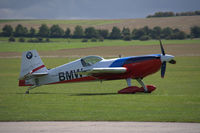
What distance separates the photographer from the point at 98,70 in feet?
59.8

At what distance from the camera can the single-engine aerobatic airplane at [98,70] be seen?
18359 mm

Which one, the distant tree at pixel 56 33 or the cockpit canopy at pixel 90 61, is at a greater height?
the cockpit canopy at pixel 90 61

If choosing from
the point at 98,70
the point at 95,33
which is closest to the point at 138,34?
the point at 95,33

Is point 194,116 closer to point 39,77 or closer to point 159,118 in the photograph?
point 159,118

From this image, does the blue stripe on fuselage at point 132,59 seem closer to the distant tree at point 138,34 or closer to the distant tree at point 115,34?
the distant tree at point 138,34

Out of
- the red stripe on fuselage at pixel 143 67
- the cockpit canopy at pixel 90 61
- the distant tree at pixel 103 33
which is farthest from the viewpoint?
the distant tree at pixel 103 33

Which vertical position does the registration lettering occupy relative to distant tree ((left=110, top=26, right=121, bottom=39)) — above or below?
above

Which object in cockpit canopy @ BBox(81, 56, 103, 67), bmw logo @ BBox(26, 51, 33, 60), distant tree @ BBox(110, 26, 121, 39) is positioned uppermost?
bmw logo @ BBox(26, 51, 33, 60)

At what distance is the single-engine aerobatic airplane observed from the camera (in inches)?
723

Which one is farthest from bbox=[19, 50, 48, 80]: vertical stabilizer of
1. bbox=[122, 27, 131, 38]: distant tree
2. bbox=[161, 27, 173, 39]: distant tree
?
bbox=[122, 27, 131, 38]: distant tree

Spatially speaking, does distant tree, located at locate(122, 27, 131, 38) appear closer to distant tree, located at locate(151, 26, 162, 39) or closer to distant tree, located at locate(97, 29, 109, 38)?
distant tree, located at locate(97, 29, 109, 38)

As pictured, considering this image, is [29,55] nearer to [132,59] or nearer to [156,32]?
[132,59]

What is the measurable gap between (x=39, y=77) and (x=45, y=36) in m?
78.7

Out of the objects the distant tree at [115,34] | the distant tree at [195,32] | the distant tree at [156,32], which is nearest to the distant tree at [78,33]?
the distant tree at [115,34]
